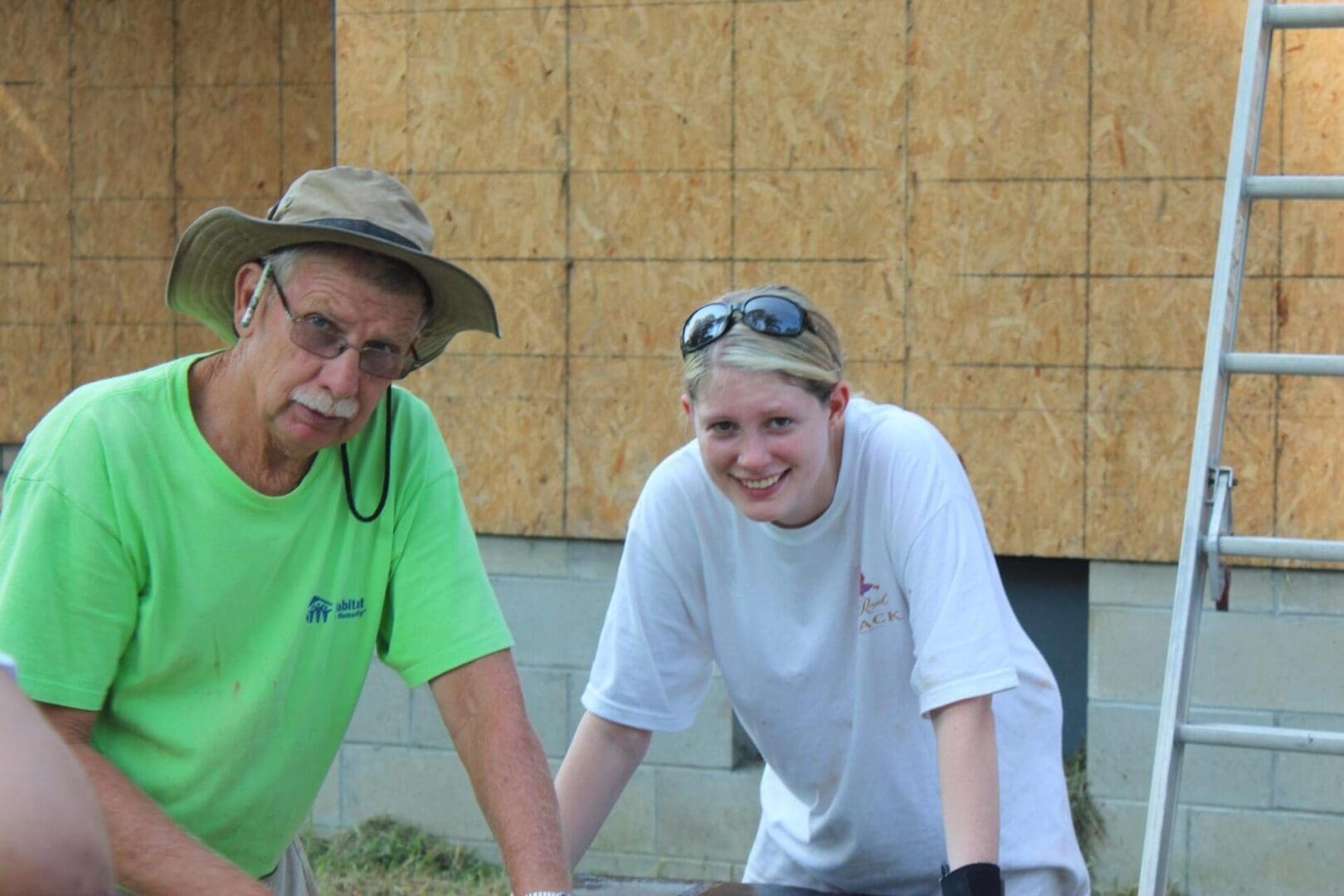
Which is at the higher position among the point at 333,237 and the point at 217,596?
the point at 333,237

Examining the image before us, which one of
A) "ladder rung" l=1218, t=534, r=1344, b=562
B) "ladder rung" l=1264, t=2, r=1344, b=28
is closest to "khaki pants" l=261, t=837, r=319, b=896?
"ladder rung" l=1218, t=534, r=1344, b=562

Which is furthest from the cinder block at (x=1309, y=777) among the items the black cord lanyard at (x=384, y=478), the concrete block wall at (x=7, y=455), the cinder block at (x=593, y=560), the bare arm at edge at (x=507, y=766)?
the concrete block wall at (x=7, y=455)

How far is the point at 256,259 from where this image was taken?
7.48ft

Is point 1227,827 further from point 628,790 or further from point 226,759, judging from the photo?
point 226,759

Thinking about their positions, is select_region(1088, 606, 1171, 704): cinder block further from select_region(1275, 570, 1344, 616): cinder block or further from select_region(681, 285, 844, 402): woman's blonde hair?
select_region(681, 285, 844, 402): woman's blonde hair

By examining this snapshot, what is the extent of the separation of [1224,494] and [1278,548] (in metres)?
0.14

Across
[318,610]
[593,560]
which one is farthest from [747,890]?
[593,560]

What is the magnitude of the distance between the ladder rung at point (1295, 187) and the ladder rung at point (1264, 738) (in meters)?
1.01

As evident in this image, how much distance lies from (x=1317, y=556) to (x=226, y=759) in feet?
6.49

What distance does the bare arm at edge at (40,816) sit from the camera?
33.2 inches

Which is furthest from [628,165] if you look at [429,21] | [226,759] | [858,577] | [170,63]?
[226,759]

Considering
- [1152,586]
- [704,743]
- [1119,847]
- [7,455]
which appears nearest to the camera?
[1152,586]

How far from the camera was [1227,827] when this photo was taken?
472cm

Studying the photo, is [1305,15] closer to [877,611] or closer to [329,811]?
[877,611]
